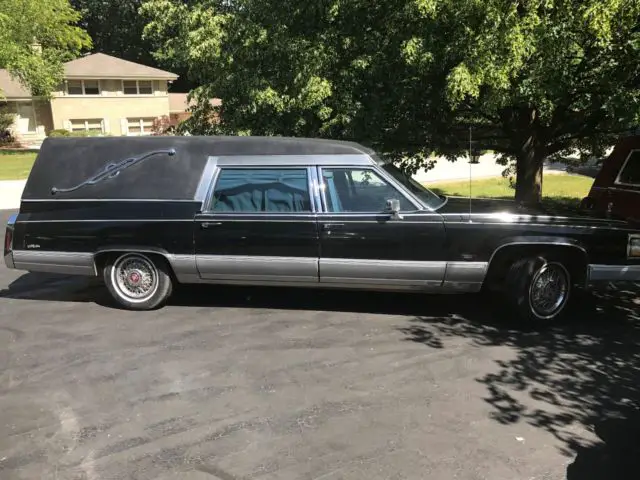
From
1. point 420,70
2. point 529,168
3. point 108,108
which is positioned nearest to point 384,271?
point 420,70

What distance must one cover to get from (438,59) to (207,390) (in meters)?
5.35

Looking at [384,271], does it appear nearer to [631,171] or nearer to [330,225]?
[330,225]

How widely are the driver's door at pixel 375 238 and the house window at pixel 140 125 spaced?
38428 millimetres

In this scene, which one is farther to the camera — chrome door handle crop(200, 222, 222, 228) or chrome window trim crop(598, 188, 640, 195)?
chrome window trim crop(598, 188, 640, 195)

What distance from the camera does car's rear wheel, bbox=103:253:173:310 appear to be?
19.6 ft

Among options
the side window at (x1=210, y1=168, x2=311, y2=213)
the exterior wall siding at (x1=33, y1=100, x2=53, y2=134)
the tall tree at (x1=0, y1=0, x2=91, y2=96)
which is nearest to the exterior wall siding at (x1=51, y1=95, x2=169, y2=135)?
the exterior wall siding at (x1=33, y1=100, x2=53, y2=134)

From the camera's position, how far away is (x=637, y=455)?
3.42 m

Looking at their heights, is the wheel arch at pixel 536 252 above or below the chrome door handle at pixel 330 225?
below

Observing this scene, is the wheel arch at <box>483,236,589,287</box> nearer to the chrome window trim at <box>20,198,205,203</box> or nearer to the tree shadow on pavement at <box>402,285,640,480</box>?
the tree shadow on pavement at <box>402,285,640,480</box>

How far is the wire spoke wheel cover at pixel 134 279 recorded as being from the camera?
6023 millimetres

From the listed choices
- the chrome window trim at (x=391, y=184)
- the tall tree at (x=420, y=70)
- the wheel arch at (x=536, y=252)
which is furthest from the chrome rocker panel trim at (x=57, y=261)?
the wheel arch at (x=536, y=252)

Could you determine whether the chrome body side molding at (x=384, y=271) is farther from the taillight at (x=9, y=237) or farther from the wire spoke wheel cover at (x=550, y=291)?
the taillight at (x=9, y=237)

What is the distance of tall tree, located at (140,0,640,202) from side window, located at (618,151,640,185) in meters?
0.48

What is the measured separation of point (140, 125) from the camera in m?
42.0
